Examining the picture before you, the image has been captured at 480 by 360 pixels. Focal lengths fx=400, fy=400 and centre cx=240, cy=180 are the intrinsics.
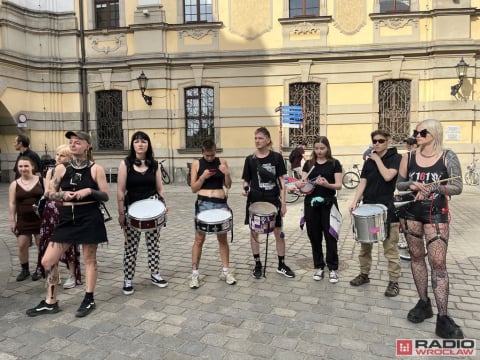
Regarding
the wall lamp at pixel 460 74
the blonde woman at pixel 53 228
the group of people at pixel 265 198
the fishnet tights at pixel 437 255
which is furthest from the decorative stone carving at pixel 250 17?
the fishnet tights at pixel 437 255

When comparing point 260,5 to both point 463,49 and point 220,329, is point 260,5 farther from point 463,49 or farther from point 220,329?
point 220,329

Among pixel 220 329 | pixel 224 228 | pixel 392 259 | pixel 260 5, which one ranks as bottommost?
pixel 220 329

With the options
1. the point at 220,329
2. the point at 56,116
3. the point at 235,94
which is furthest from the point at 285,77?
the point at 220,329

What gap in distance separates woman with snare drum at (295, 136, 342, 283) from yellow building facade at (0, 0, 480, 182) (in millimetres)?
10171

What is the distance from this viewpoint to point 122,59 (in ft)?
53.4

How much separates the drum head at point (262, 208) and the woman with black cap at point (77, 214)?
5.71 feet

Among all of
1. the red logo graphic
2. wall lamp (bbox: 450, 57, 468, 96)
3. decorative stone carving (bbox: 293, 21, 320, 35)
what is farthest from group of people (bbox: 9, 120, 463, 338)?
decorative stone carving (bbox: 293, 21, 320, 35)

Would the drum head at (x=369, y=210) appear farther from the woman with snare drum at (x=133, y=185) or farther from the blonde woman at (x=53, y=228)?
the blonde woman at (x=53, y=228)

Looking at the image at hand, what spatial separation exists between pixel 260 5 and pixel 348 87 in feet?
15.1

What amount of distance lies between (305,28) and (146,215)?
13.0 metres

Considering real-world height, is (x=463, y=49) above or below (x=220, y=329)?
above

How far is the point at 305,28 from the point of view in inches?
599

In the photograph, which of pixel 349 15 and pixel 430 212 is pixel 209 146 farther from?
pixel 349 15

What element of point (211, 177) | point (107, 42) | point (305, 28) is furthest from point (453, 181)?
point (107, 42)
